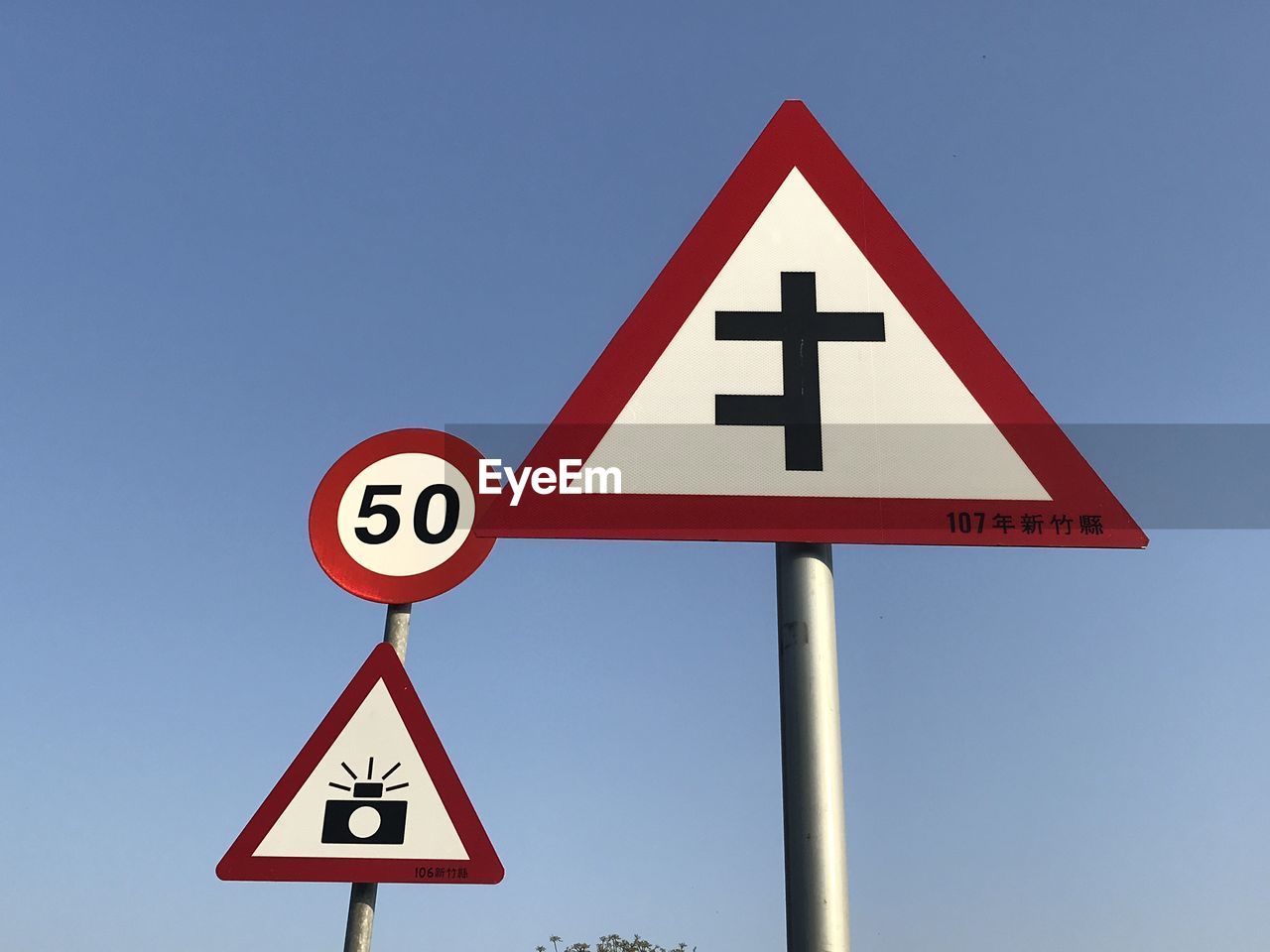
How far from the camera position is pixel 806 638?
172cm

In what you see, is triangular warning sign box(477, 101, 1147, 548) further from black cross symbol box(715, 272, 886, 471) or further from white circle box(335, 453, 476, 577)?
white circle box(335, 453, 476, 577)

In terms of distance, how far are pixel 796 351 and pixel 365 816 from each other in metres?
1.98

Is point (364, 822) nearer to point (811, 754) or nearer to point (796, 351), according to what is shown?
point (811, 754)

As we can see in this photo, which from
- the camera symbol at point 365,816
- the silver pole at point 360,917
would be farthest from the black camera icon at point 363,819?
the silver pole at point 360,917

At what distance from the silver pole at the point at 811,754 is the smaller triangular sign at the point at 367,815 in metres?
1.71

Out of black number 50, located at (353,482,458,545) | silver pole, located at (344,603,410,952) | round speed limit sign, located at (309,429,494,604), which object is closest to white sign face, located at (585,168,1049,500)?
round speed limit sign, located at (309,429,494,604)

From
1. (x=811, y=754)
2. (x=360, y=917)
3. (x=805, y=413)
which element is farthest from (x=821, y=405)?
(x=360, y=917)

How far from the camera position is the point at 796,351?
1945mm

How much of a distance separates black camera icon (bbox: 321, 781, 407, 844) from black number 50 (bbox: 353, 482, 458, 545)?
799 mm

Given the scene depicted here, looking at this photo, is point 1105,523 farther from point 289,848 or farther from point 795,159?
point 289,848

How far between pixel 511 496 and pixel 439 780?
162 centimetres

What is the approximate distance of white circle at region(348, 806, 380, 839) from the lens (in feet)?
10.2

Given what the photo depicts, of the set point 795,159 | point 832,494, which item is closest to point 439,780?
point 832,494

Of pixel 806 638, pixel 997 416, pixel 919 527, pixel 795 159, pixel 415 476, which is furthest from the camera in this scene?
pixel 415 476
